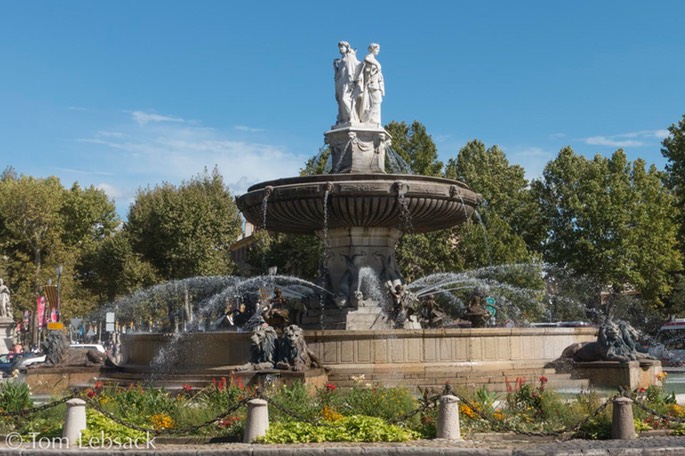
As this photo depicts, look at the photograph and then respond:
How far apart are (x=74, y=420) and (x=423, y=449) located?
13.4ft

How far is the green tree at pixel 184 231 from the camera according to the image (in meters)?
51.7

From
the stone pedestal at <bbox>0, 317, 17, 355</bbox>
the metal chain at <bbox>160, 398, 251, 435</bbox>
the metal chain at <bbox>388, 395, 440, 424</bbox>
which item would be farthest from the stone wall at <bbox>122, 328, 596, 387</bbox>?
the stone pedestal at <bbox>0, 317, 17, 355</bbox>

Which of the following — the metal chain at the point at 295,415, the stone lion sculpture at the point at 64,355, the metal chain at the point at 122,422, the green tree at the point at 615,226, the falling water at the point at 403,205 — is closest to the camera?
the metal chain at the point at 122,422

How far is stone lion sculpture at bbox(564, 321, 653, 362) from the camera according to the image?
17.2 meters

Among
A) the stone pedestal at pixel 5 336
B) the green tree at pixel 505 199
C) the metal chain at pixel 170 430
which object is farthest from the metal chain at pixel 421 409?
the stone pedestal at pixel 5 336

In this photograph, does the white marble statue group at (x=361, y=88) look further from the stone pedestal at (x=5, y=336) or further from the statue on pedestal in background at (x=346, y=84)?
the stone pedestal at (x=5, y=336)

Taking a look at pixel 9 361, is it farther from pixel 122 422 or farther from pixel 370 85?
pixel 122 422

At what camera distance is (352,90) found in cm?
2255

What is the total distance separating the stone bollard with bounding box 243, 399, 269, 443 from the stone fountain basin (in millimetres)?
9069

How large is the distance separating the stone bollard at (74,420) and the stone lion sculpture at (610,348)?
10.1m

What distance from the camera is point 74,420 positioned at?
35.7 feet

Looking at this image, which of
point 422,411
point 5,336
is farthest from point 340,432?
point 5,336

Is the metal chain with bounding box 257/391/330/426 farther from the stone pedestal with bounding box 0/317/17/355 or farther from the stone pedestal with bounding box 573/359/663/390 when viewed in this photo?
the stone pedestal with bounding box 0/317/17/355

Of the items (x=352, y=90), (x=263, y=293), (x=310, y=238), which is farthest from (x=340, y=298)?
(x=310, y=238)
